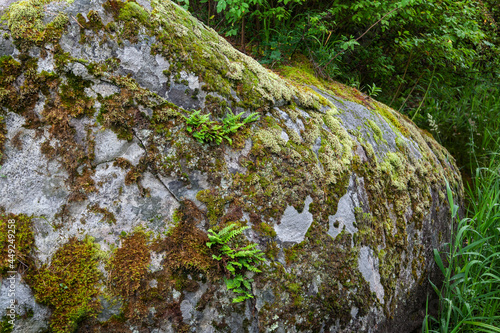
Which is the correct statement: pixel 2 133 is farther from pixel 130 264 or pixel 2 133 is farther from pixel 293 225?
pixel 293 225

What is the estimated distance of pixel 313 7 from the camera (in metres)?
4.76

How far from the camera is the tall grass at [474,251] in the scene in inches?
104

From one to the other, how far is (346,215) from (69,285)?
1.87 meters

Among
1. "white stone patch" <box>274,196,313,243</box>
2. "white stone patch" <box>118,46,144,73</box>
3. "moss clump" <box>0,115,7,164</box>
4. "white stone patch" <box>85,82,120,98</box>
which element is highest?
"white stone patch" <box>118,46,144,73</box>

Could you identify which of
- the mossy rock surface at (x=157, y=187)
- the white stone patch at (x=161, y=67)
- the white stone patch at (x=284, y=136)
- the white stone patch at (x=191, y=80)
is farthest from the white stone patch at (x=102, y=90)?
the white stone patch at (x=284, y=136)

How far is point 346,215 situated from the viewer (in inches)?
94.5

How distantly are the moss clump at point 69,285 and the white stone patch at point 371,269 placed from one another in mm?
1809

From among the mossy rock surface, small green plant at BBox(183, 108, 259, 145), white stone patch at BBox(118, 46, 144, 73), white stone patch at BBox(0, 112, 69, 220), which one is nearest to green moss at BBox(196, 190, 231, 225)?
the mossy rock surface

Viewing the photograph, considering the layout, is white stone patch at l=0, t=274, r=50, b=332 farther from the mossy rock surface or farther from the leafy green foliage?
the leafy green foliage

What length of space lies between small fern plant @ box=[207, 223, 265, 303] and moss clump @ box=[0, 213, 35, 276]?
3.08 ft

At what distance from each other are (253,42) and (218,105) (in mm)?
2954

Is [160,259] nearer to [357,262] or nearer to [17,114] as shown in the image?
[17,114]

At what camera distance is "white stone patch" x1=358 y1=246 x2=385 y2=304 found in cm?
236

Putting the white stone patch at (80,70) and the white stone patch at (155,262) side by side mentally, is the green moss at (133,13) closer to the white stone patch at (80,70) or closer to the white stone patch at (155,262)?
the white stone patch at (80,70)
